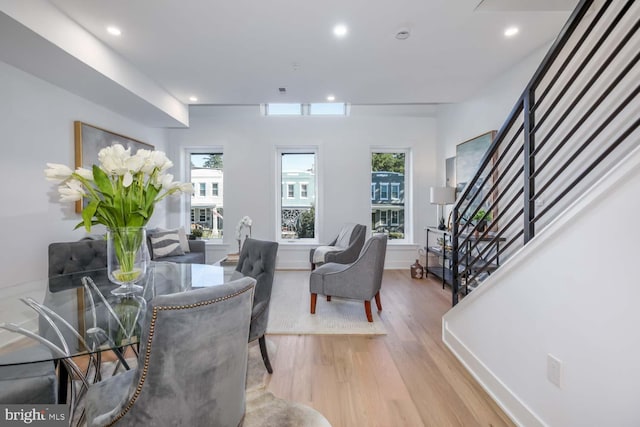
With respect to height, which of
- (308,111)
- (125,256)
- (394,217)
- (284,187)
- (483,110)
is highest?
(308,111)

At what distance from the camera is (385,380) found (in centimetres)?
201

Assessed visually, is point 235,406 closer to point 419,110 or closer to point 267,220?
point 267,220

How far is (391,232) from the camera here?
5.46 m

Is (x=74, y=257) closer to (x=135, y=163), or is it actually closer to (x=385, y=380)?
(x=135, y=163)


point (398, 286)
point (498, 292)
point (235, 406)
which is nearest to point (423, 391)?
point (498, 292)

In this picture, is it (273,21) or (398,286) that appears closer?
(273,21)

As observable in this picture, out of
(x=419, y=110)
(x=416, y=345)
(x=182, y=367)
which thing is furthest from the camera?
(x=419, y=110)

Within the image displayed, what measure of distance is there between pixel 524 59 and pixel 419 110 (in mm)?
2246

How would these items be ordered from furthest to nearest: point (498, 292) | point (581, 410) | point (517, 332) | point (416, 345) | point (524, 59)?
point (524, 59)
point (416, 345)
point (498, 292)
point (517, 332)
point (581, 410)

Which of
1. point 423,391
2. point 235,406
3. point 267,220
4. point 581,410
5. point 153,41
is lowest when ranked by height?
point 423,391

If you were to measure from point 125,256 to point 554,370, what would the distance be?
2314mm

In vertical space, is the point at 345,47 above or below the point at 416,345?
above

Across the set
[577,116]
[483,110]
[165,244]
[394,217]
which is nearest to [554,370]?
[577,116]

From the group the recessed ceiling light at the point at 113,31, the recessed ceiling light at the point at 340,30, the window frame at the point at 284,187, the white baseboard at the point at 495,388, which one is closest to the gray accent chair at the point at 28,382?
the white baseboard at the point at 495,388
